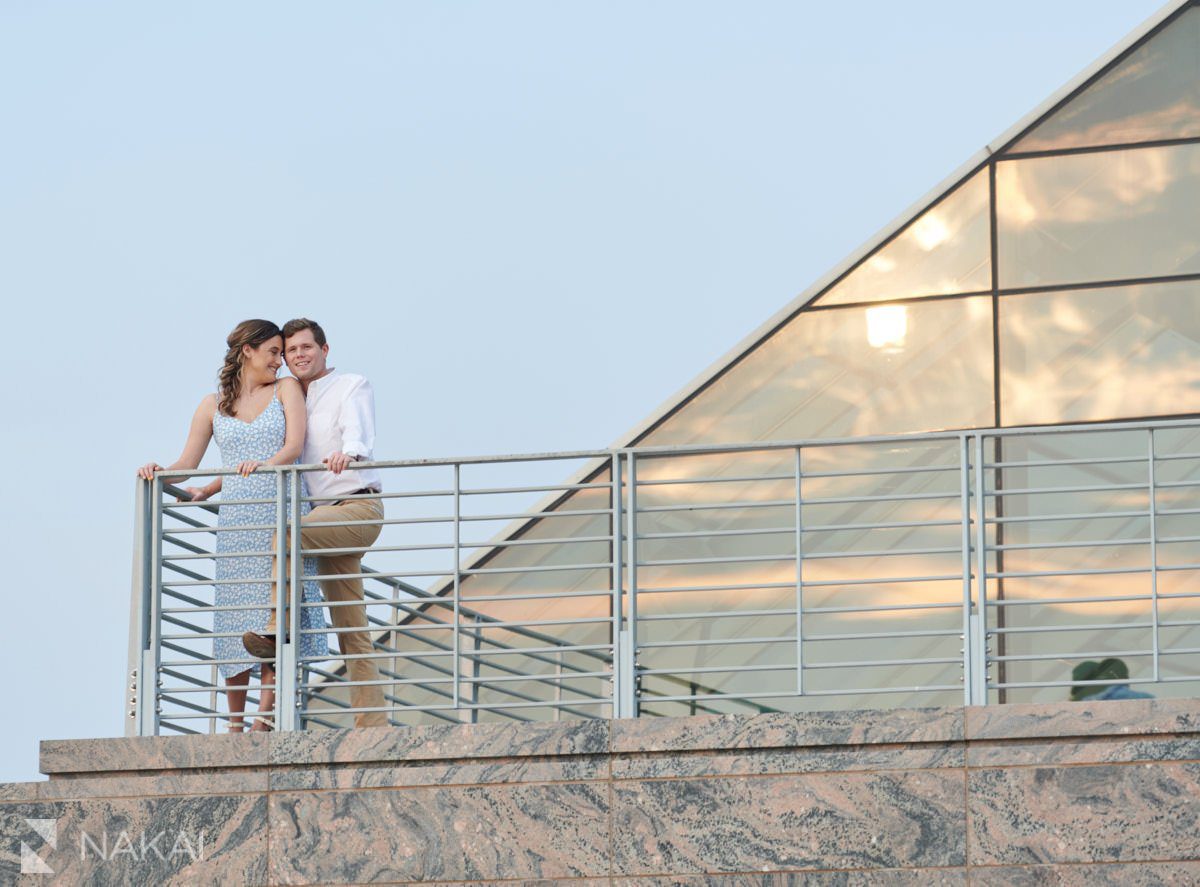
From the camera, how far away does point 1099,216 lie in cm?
1532

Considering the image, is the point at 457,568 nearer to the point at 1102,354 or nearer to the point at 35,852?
the point at 35,852

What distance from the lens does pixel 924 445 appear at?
48.6 feet

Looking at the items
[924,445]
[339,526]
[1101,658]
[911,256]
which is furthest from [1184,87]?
[339,526]

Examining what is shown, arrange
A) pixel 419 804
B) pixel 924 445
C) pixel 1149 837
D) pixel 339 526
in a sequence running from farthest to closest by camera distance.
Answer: pixel 924 445
pixel 339 526
pixel 419 804
pixel 1149 837

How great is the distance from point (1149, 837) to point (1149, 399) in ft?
21.8

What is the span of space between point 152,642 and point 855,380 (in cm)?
662

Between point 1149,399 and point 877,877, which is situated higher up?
point 1149,399

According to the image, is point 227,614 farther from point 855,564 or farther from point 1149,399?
point 1149,399

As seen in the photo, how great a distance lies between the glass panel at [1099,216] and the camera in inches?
598

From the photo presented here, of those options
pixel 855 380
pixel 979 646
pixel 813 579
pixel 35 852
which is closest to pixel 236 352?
pixel 35 852

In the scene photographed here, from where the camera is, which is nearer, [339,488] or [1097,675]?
[339,488]

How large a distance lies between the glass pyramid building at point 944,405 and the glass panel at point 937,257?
0.05 feet

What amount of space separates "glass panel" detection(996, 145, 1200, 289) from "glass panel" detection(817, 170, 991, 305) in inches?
5.3

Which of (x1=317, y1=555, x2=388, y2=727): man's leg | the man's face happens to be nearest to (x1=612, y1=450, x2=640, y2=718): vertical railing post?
(x1=317, y1=555, x2=388, y2=727): man's leg
